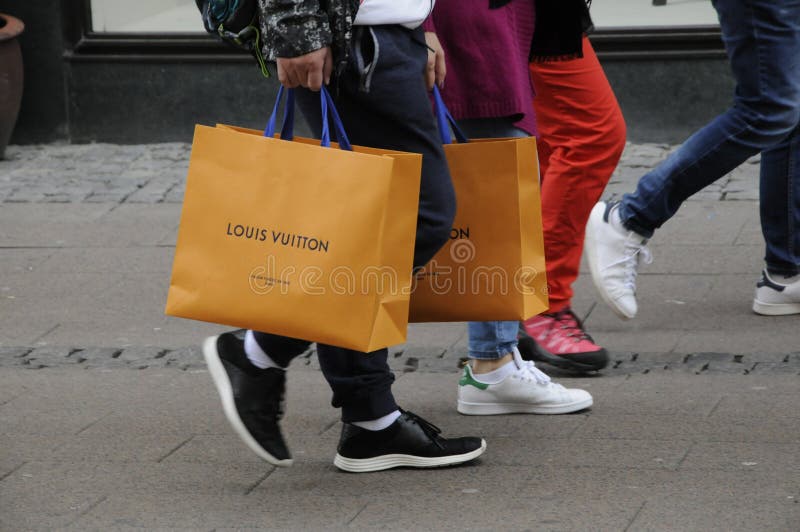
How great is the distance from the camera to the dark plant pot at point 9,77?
7980 millimetres

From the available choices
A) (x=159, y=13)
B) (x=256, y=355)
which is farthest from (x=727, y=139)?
(x=159, y=13)

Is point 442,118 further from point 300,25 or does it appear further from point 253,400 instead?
point 253,400

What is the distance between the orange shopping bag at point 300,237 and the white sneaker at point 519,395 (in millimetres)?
933

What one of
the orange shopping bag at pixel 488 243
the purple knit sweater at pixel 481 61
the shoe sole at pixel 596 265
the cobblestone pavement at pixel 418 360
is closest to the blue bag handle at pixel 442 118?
the orange shopping bag at pixel 488 243

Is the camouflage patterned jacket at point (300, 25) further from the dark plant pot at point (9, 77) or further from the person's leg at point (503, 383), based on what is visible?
the dark plant pot at point (9, 77)

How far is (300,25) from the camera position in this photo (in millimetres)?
2994

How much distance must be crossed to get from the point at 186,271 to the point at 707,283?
292 centimetres

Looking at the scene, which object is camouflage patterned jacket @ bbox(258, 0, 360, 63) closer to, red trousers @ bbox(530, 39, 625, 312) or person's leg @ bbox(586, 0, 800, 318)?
red trousers @ bbox(530, 39, 625, 312)

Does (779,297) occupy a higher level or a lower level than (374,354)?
lower

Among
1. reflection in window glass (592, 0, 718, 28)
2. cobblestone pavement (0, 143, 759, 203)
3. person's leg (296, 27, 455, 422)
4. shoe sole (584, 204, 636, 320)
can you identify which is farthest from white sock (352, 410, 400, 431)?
reflection in window glass (592, 0, 718, 28)

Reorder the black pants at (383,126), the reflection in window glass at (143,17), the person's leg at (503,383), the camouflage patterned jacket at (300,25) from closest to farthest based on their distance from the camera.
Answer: the camouflage patterned jacket at (300,25) < the black pants at (383,126) < the person's leg at (503,383) < the reflection in window glass at (143,17)

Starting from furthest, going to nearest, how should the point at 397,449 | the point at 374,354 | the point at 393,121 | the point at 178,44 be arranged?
the point at 178,44 → the point at 397,449 → the point at 374,354 → the point at 393,121

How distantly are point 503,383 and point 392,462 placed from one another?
1.82ft

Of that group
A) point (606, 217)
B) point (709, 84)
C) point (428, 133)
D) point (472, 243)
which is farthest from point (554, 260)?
point (709, 84)
